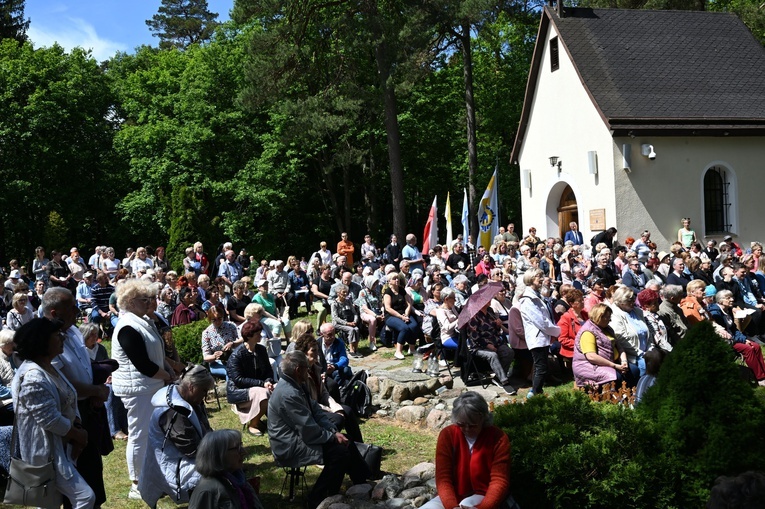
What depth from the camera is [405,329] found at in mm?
12688

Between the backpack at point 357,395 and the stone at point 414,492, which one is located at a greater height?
the backpack at point 357,395

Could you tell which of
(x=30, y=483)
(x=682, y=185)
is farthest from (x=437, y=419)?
(x=682, y=185)

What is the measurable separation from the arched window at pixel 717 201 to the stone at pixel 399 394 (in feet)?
50.6

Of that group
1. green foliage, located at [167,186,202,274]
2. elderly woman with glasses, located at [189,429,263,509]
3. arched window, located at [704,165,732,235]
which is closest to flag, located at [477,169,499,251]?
arched window, located at [704,165,732,235]

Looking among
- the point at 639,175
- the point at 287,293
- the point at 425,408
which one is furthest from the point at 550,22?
the point at 425,408

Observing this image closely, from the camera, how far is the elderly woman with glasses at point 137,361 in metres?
6.08

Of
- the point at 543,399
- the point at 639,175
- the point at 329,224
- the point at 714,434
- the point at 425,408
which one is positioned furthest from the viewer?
the point at 329,224

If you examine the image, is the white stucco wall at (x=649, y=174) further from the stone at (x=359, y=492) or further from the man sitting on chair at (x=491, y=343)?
the stone at (x=359, y=492)

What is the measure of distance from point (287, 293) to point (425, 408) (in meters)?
8.35

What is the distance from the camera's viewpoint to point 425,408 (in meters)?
9.46

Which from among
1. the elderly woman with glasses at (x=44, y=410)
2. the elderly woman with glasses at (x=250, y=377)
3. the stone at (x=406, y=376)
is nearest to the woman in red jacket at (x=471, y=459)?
the elderly woman with glasses at (x=44, y=410)

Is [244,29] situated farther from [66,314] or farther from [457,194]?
[66,314]

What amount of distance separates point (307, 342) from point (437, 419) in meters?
2.41

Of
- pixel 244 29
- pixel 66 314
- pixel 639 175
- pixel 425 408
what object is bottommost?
pixel 425 408
